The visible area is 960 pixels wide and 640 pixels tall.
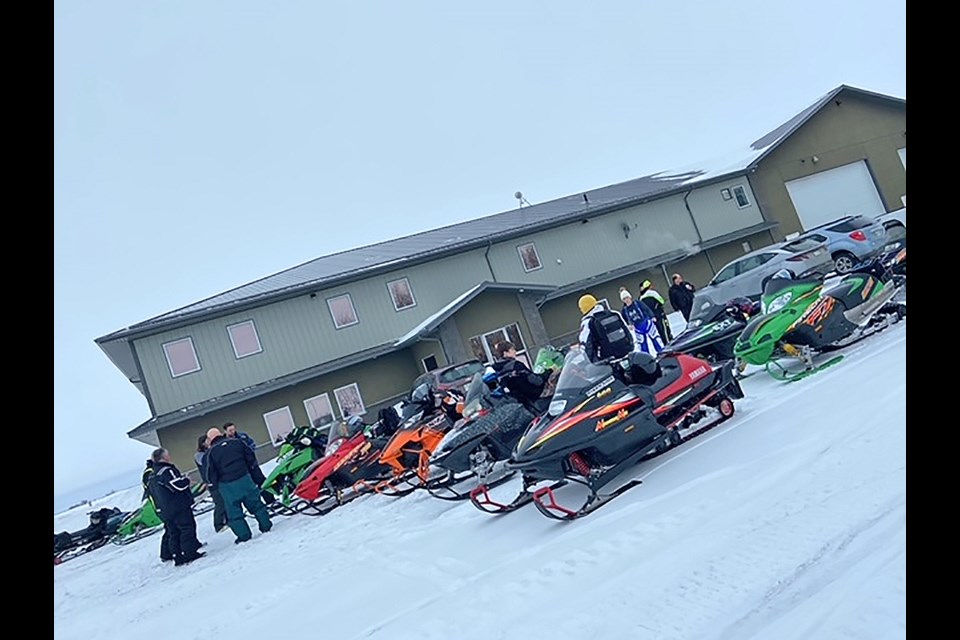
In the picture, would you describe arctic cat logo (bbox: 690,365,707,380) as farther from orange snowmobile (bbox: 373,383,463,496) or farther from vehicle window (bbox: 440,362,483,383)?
vehicle window (bbox: 440,362,483,383)

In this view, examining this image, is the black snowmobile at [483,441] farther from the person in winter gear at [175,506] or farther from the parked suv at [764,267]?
the parked suv at [764,267]

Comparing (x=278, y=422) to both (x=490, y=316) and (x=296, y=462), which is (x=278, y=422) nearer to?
(x=490, y=316)

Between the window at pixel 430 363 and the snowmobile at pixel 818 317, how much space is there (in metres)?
13.4

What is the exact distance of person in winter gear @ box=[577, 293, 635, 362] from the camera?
5633 millimetres

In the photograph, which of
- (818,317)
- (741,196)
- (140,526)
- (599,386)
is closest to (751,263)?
(818,317)

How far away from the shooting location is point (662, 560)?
10.7 feet

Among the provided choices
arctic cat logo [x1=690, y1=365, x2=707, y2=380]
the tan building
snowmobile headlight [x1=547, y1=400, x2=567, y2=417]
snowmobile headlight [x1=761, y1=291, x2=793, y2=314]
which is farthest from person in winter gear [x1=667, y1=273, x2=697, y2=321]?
snowmobile headlight [x1=547, y1=400, x2=567, y2=417]

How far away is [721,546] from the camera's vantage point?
125 inches

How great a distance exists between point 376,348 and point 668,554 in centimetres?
1675

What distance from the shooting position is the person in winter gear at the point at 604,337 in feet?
18.5

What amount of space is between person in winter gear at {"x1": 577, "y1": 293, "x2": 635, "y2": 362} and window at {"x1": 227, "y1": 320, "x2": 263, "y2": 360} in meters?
14.6

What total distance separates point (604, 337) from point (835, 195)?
25.1m

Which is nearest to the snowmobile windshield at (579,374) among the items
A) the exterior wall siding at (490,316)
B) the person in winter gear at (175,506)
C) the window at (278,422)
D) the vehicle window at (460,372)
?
the person in winter gear at (175,506)
